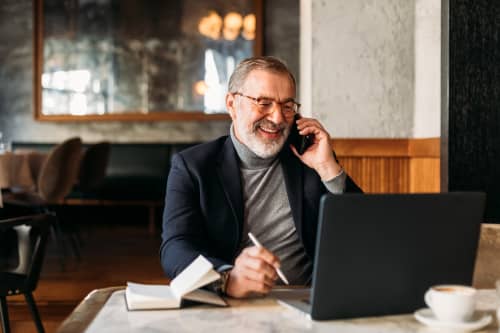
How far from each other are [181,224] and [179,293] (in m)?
0.48

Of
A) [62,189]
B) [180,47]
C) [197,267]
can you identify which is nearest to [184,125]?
[180,47]

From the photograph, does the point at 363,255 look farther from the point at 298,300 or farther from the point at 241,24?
the point at 241,24

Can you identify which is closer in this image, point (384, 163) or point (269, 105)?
point (269, 105)

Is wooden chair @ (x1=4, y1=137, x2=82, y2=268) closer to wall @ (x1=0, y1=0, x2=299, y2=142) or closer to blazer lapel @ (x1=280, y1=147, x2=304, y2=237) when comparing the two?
wall @ (x1=0, y1=0, x2=299, y2=142)

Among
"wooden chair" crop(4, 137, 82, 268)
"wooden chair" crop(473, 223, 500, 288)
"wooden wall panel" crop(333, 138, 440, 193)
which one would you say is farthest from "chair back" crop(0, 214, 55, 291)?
"wooden chair" crop(4, 137, 82, 268)

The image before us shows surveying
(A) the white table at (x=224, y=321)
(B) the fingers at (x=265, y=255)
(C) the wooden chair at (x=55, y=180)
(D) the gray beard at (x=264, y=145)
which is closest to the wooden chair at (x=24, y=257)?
(D) the gray beard at (x=264, y=145)

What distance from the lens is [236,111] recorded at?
1.88 meters

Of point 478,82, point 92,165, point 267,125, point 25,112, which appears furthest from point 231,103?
point 25,112

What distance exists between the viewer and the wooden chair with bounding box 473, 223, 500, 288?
157cm

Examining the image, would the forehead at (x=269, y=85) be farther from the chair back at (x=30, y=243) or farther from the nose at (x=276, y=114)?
the chair back at (x=30, y=243)

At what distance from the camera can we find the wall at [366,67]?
3035 millimetres

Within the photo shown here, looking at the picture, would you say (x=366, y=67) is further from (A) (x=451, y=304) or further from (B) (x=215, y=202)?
(A) (x=451, y=304)

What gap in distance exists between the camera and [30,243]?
2.65 metres

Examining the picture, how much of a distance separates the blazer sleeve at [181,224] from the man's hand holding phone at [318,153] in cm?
32
